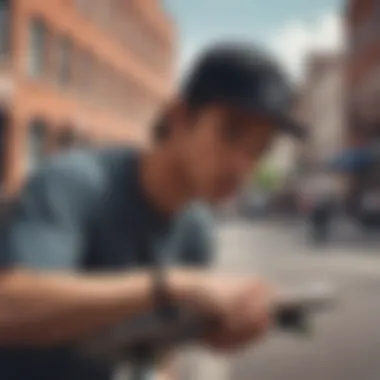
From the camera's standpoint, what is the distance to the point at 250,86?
27 cm

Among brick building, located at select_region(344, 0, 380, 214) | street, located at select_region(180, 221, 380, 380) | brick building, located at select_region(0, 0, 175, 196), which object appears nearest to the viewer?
brick building, located at select_region(0, 0, 175, 196)

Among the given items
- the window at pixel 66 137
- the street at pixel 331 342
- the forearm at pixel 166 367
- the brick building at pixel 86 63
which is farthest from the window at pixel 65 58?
the street at pixel 331 342

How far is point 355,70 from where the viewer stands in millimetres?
585

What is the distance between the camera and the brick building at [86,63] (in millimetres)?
419

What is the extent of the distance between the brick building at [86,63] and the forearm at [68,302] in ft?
0.38

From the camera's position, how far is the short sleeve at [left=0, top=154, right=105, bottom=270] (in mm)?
260

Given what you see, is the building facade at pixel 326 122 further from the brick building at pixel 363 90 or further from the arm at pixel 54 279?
the arm at pixel 54 279

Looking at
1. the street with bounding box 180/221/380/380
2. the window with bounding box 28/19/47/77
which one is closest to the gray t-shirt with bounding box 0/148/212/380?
the window with bounding box 28/19/47/77

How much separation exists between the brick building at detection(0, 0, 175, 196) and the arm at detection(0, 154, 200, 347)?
0.10 metres

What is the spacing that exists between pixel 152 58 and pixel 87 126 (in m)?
0.20

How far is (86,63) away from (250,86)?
0.32 metres

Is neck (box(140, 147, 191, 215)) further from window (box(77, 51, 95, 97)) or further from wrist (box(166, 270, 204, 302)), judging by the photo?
window (box(77, 51, 95, 97))

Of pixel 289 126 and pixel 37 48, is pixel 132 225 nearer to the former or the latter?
pixel 289 126

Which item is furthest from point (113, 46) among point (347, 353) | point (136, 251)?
point (347, 353)
